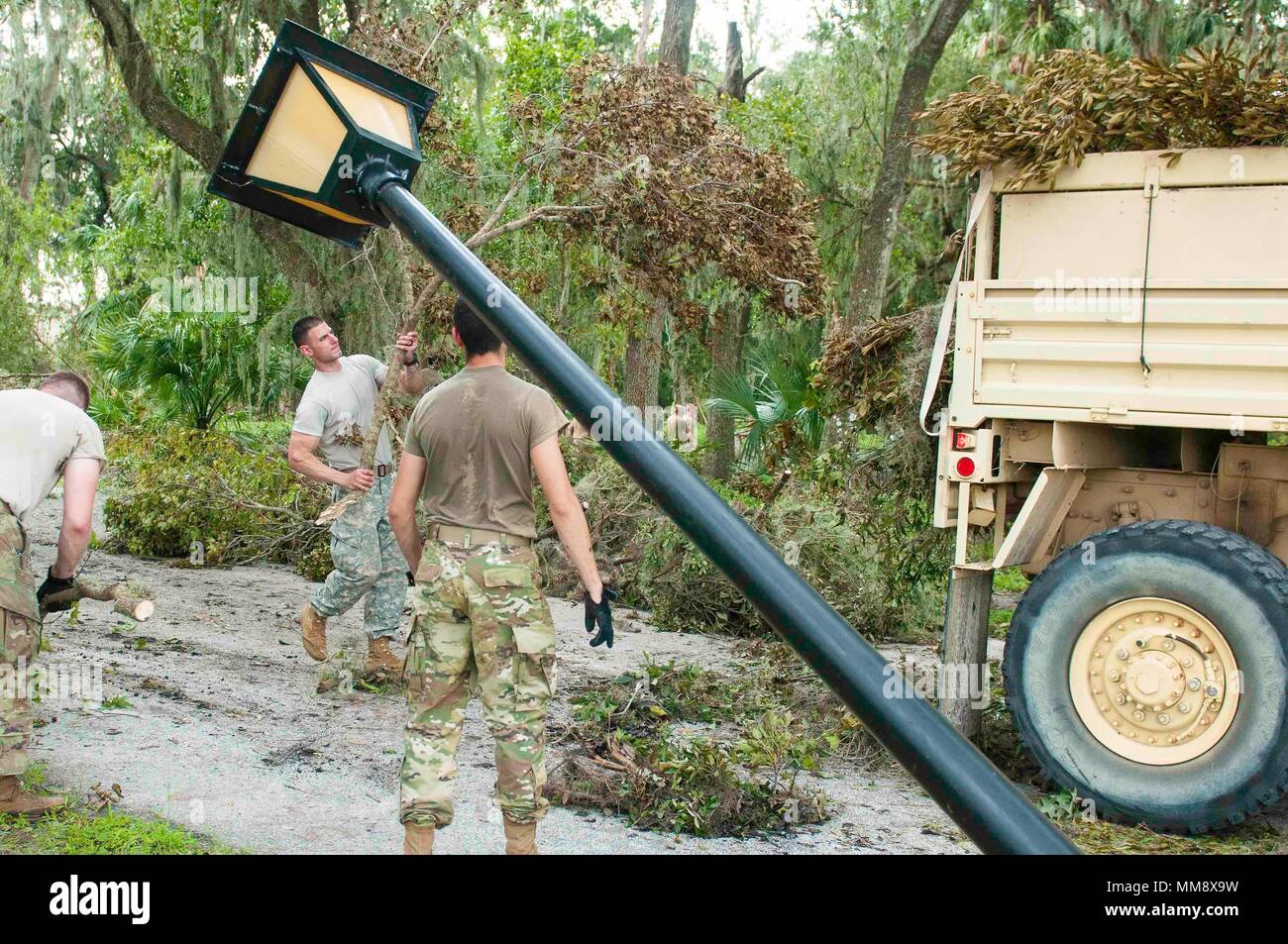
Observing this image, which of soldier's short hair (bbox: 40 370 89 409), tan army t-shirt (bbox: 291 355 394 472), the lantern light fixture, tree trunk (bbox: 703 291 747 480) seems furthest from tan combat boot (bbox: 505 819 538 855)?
tree trunk (bbox: 703 291 747 480)

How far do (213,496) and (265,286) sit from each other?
166 inches

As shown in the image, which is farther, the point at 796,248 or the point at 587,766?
the point at 796,248

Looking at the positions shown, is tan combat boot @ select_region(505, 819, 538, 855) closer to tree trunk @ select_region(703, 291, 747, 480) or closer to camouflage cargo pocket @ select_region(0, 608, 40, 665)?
camouflage cargo pocket @ select_region(0, 608, 40, 665)


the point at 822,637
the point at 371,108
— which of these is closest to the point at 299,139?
the point at 371,108

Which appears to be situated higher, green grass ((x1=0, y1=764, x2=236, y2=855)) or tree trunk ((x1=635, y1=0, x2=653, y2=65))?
tree trunk ((x1=635, y1=0, x2=653, y2=65))

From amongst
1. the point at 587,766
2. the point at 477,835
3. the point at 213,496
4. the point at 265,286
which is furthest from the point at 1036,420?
the point at 265,286

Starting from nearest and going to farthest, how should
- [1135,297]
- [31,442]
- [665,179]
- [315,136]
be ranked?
1. [315,136]
2. [31,442]
3. [1135,297]
4. [665,179]

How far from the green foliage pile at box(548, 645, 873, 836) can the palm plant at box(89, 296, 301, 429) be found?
802 centimetres

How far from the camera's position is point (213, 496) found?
9.52 meters

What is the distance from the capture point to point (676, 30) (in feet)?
45.8

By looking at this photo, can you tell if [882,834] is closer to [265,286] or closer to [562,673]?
[562,673]

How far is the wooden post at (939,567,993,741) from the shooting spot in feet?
19.6

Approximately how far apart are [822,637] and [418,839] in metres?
2.76

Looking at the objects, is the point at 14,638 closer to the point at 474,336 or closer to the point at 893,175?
the point at 474,336
